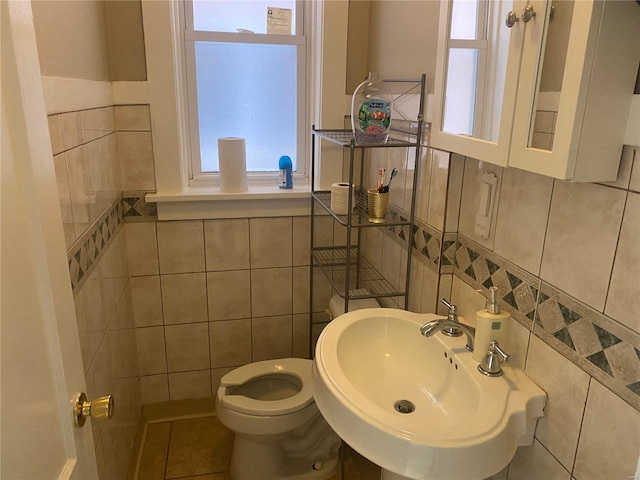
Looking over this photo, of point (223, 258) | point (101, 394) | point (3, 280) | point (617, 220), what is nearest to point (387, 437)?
point (617, 220)

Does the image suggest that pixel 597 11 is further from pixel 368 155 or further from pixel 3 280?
pixel 368 155

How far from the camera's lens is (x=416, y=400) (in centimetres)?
129

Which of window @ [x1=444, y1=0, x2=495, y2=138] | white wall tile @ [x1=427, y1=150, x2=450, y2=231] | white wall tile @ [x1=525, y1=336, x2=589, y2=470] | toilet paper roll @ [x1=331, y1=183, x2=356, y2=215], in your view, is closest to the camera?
white wall tile @ [x1=525, y1=336, x2=589, y2=470]

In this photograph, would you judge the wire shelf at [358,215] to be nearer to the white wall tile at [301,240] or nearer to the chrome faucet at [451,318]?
the white wall tile at [301,240]

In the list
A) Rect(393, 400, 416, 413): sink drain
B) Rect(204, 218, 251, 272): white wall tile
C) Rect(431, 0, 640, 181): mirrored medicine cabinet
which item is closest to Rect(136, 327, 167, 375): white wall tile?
Rect(204, 218, 251, 272): white wall tile

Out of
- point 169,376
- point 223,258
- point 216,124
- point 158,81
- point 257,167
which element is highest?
point 158,81

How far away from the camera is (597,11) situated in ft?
2.52

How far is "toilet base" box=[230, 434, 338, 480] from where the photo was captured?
6.06ft

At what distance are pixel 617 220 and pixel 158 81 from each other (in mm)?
1633

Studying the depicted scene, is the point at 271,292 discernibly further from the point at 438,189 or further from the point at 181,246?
the point at 438,189

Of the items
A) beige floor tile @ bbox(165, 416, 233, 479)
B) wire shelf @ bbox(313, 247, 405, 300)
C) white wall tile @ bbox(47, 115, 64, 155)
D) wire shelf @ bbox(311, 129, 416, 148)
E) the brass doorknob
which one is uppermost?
white wall tile @ bbox(47, 115, 64, 155)

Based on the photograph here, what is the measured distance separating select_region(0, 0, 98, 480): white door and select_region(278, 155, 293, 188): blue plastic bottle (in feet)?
4.44

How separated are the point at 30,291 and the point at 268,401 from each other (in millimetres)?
1333

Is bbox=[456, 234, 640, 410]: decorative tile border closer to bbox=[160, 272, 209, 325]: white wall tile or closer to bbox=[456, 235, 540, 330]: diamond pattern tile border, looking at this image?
bbox=[456, 235, 540, 330]: diamond pattern tile border
